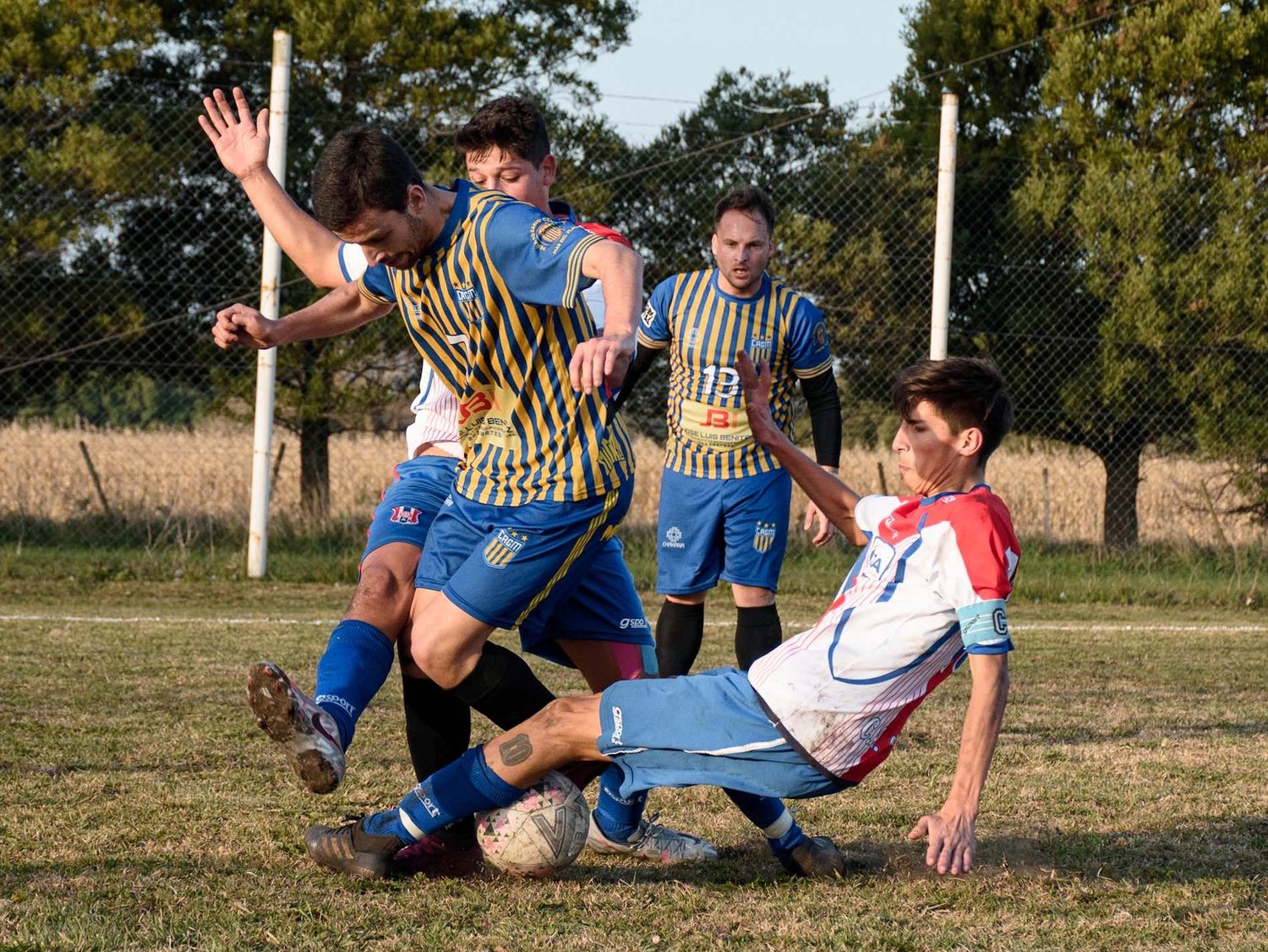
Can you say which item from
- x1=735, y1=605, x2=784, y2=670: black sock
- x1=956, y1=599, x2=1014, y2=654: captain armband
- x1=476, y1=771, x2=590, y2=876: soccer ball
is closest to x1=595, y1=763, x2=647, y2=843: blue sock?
x1=476, y1=771, x2=590, y2=876: soccer ball

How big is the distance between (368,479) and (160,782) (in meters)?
8.07

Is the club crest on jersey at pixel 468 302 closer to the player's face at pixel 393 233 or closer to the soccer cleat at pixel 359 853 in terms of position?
the player's face at pixel 393 233

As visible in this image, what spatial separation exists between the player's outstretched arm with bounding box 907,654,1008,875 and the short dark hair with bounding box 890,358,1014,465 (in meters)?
0.52

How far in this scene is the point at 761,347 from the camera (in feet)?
18.8

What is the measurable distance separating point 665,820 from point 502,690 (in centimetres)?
73

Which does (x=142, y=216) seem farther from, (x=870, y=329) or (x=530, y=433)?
(x=530, y=433)

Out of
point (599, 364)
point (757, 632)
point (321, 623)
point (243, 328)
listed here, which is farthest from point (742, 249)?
point (321, 623)

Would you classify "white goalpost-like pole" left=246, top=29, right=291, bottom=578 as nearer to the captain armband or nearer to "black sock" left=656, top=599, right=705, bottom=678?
"black sock" left=656, top=599, right=705, bottom=678

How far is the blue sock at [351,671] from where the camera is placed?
334 cm

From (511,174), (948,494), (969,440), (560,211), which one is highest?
(511,174)

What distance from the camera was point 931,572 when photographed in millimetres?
2949

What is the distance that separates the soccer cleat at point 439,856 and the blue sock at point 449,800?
0.08m

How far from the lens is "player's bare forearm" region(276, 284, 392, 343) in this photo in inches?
150

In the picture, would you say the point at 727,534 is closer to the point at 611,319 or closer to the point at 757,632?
the point at 757,632
